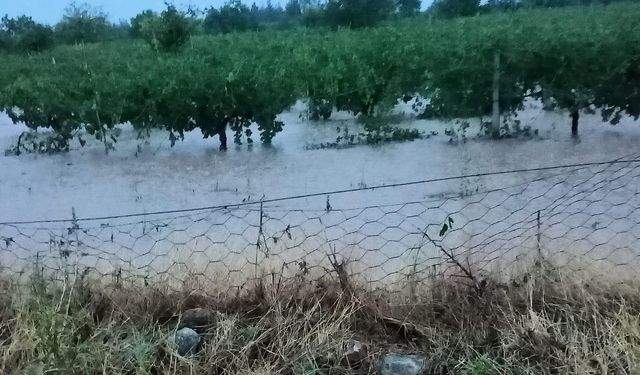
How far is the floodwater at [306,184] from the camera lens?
3.20 meters

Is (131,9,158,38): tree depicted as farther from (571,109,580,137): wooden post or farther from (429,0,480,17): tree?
(571,109,580,137): wooden post

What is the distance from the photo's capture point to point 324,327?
281 cm

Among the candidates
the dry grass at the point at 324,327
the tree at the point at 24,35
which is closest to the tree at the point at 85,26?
the tree at the point at 24,35

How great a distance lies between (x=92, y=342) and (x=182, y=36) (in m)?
1.33

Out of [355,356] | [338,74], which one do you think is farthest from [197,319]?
[338,74]

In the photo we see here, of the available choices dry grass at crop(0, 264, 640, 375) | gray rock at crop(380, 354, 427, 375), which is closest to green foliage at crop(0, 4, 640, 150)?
dry grass at crop(0, 264, 640, 375)

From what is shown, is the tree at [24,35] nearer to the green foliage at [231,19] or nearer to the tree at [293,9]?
the green foliage at [231,19]

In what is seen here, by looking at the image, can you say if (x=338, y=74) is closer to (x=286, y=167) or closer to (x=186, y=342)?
(x=286, y=167)

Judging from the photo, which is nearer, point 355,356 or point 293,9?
point 355,356

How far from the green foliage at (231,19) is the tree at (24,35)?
0.72 m

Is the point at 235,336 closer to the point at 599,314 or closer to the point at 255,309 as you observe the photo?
the point at 255,309

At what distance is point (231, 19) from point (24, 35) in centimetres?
94

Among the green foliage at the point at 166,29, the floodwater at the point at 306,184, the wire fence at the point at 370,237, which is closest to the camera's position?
the wire fence at the point at 370,237

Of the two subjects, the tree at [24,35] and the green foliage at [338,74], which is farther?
the tree at [24,35]
